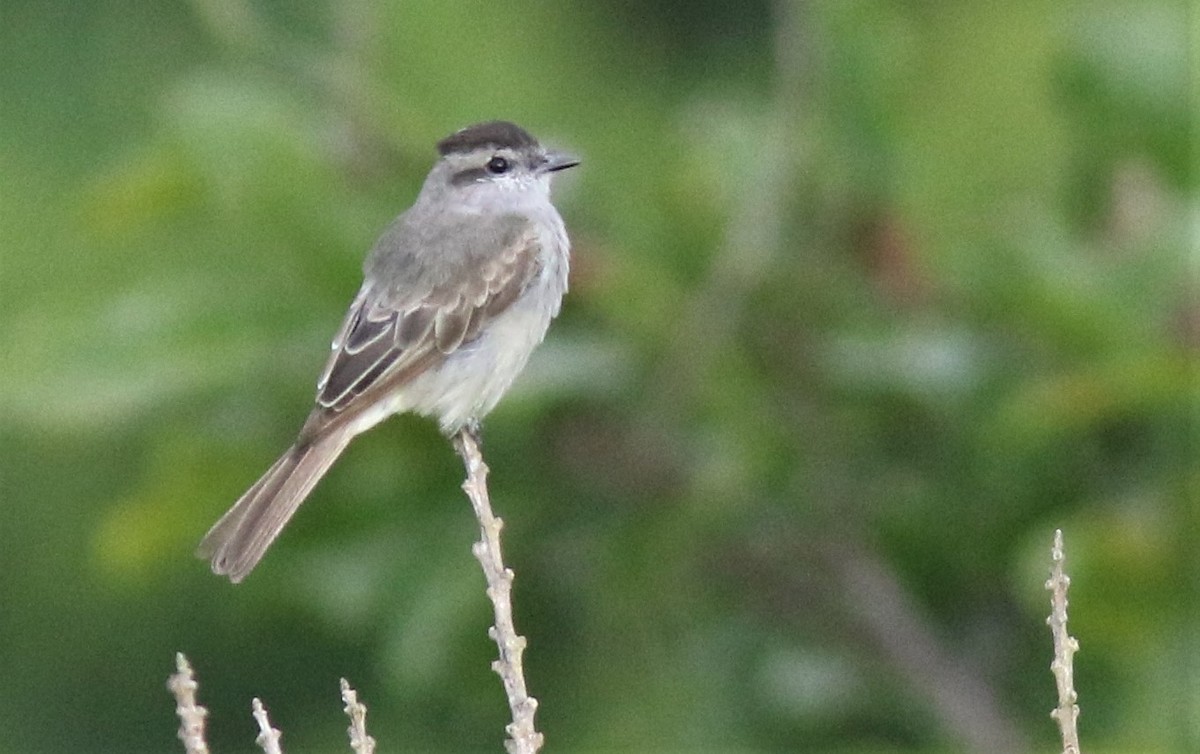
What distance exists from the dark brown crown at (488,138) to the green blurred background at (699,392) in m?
0.07

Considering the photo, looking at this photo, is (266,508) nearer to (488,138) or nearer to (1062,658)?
(488,138)

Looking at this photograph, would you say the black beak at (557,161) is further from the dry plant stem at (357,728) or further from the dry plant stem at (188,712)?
the dry plant stem at (188,712)

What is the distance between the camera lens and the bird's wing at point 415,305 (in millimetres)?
5059

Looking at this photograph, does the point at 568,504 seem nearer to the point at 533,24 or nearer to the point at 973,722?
the point at 973,722

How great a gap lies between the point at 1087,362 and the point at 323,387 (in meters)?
1.69

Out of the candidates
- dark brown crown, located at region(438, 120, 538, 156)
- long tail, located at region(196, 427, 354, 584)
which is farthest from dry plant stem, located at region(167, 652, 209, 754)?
dark brown crown, located at region(438, 120, 538, 156)

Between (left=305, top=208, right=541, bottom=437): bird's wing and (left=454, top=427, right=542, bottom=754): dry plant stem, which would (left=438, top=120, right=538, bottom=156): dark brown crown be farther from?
(left=454, top=427, right=542, bottom=754): dry plant stem

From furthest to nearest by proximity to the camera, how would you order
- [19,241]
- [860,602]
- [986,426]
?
[19,241] → [860,602] → [986,426]

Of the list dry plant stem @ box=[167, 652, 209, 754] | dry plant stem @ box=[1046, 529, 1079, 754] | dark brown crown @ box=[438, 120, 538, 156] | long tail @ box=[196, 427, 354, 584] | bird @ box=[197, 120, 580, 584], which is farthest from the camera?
dark brown crown @ box=[438, 120, 538, 156]

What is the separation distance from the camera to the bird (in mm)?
4996

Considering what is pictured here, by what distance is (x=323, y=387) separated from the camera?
5055 mm

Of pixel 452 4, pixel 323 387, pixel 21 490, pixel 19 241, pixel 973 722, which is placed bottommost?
pixel 973 722

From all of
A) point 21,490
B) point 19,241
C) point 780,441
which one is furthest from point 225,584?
point 780,441

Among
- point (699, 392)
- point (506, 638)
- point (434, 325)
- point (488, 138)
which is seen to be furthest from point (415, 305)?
point (506, 638)
